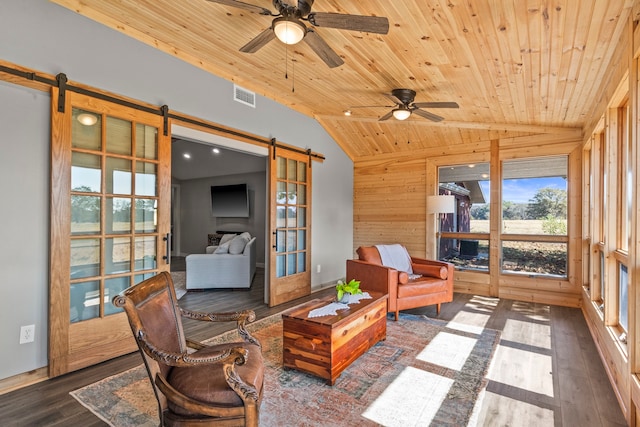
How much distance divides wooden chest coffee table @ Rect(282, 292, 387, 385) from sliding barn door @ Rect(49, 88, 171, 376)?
161 centimetres

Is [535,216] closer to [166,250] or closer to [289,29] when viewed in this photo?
[289,29]

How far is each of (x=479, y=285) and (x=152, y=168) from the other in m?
5.13

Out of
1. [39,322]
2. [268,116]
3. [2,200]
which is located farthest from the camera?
[268,116]

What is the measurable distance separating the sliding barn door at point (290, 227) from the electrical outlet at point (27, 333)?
102 inches

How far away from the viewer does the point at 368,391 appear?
2.33m

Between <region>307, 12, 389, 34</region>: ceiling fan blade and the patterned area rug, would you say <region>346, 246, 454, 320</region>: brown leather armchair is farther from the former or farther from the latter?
the patterned area rug

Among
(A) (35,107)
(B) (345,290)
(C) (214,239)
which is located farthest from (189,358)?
(C) (214,239)

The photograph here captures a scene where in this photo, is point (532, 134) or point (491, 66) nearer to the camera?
point (491, 66)

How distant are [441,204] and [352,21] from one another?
12.1 ft

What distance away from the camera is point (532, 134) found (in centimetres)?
488

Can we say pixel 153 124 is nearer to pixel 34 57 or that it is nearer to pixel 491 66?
pixel 34 57

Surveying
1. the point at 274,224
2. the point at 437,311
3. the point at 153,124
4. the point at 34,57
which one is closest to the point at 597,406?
the point at 437,311

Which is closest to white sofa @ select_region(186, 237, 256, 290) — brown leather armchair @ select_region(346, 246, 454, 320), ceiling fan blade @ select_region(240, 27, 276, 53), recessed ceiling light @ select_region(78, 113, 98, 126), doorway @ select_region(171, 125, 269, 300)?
doorway @ select_region(171, 125, 269, 300)

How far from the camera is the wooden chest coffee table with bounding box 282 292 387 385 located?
2391 mm
